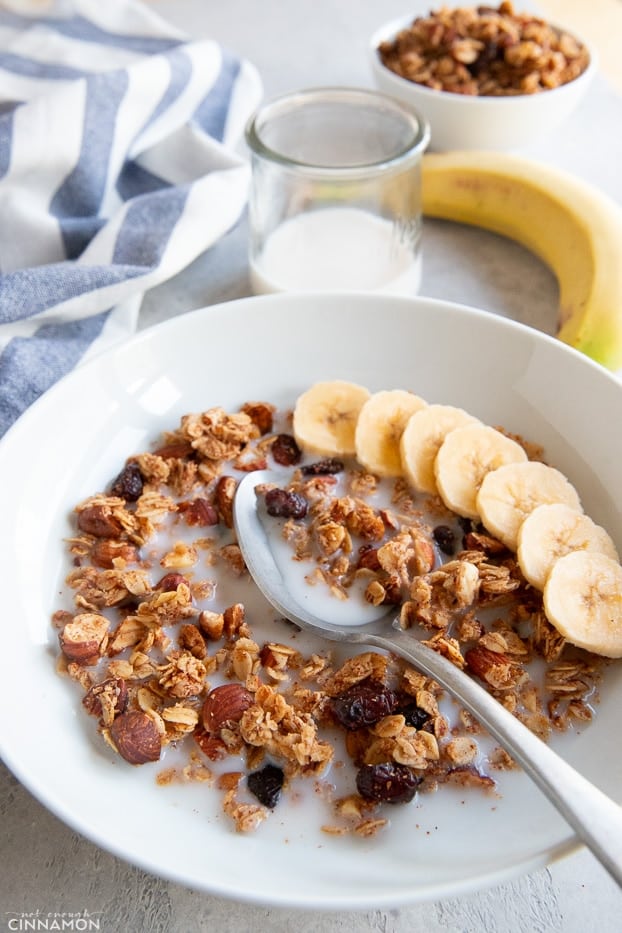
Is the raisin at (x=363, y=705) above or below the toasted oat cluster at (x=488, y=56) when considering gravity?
below

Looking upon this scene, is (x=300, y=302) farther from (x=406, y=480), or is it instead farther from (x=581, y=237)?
(x=581, y=237)

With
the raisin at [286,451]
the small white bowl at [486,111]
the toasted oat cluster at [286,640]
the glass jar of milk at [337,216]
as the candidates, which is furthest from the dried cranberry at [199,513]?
the small white bowl at [486,111]

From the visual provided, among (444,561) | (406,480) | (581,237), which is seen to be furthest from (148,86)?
(444,561)

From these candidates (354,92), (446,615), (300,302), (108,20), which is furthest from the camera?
(108,20)

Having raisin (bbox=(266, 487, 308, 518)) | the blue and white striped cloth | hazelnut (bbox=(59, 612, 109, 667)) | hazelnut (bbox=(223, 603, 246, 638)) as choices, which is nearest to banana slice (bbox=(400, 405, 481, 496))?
raisin (bbox=(266, 487, 308, 518))

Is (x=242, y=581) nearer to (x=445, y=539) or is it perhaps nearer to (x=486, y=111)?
(x=445, y=539)

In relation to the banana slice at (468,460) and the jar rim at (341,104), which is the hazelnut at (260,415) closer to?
the banana slice at (468,460)
